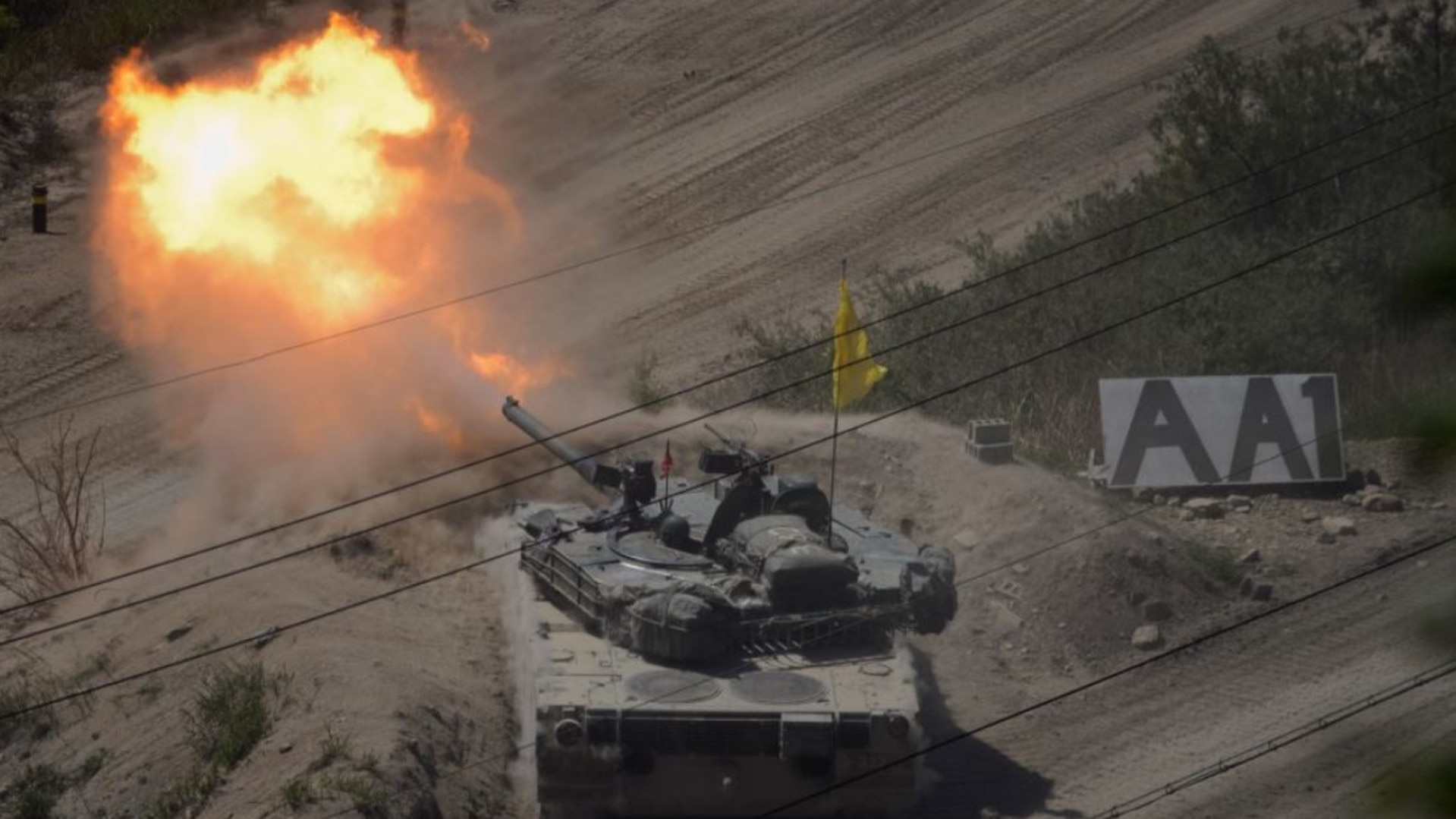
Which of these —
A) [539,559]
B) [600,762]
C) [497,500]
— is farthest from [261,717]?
[497,500]

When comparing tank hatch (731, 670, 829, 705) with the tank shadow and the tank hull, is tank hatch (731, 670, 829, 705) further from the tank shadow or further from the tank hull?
the tank shadow

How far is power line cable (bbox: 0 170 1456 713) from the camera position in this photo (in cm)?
2234

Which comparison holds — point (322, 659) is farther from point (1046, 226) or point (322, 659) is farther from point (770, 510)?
point (1046, 226)

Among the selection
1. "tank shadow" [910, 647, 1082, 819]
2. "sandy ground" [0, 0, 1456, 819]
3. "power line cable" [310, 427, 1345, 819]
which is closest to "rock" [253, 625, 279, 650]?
"sandy ground" [0, 0, 1456, 819]

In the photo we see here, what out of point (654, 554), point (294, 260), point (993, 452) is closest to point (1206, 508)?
point (993, 452)

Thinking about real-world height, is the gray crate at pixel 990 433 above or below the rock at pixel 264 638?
above

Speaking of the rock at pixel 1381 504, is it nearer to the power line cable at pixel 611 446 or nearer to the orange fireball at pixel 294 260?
the power line cable at pixel 611 446

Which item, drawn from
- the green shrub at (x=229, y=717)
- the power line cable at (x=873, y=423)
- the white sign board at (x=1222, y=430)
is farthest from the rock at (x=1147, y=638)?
the green shrub at (x=229, y=717)

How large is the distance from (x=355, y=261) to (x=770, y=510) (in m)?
12.9

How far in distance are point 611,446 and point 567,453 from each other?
5520 millimetres

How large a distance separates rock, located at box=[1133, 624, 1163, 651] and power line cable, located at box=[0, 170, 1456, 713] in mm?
1014

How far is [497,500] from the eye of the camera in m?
27.7

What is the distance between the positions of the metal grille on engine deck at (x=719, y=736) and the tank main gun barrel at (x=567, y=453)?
5055 millimetres

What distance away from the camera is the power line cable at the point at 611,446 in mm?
24120
